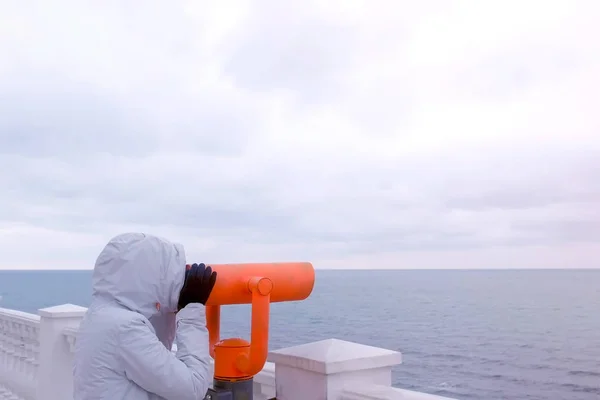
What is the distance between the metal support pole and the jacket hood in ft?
1.60

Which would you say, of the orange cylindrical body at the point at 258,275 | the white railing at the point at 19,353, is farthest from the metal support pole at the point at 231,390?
the white railing at the point at 19,353

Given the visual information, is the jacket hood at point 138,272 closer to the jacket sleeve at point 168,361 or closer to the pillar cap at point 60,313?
the jacket sleeve at point 168,361

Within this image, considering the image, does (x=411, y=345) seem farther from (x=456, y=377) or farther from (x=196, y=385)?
(x=196, y=385)

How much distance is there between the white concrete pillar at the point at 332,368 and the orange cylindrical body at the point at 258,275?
0.27 metres

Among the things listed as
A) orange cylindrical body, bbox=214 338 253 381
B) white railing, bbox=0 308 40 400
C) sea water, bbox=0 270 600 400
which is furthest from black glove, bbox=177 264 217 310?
sea water, bbox=0 270 600 400

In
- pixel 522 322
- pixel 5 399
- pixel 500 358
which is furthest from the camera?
pixel 522 322

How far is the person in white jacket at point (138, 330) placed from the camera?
208 centimetres

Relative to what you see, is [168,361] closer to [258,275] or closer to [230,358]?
[230,358]

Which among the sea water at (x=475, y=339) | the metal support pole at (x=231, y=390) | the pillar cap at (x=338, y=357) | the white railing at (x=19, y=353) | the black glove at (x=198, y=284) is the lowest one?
the sea water at (x=475, y=339)

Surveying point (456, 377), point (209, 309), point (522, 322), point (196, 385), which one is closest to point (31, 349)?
point (209, 309)

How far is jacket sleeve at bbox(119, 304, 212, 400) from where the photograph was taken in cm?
206

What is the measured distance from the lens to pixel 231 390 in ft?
7.93

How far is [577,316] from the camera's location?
283 ft

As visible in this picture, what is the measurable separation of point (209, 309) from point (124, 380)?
58 centimetres
